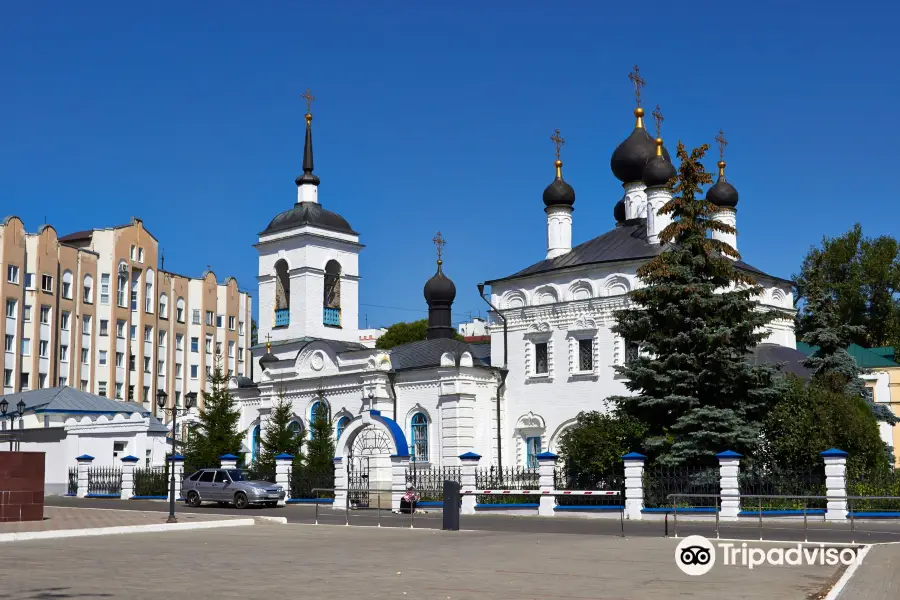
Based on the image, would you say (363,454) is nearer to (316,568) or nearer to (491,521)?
(491,521)

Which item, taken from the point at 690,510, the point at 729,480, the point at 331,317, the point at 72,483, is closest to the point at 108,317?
the point at 331,317

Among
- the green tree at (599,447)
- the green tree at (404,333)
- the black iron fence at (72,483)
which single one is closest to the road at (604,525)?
the green tree at (599,447)

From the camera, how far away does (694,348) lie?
89.8 feet

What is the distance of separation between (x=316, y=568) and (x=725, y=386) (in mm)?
16230

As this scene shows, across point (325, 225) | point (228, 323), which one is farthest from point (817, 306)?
point (228, 323)

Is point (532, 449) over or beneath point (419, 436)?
beneath

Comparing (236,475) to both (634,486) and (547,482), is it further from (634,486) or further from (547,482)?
(634,486)

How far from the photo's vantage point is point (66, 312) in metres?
60.8

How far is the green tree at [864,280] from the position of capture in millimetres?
56844

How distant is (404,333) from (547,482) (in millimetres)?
46647

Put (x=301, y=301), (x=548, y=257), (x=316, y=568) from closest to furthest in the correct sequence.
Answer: (x=316, y=568) → (x=548, y=257) → (x=301, y=301)

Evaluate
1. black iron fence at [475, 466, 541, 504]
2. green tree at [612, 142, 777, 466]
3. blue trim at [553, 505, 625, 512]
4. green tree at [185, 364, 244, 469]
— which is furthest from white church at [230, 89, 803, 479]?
blue trim at [553, 505, 625, 512]

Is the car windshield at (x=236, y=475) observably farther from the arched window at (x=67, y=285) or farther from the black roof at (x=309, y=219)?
the arched window at (x=67, y=285)

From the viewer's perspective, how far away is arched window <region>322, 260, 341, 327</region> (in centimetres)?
4653
